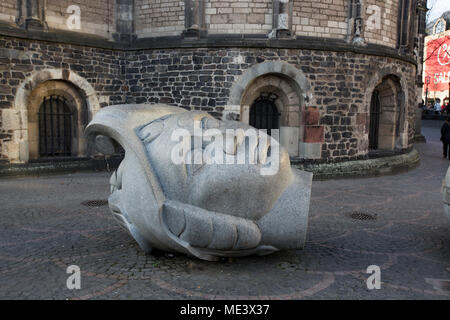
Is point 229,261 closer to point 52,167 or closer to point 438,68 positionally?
point 52,167

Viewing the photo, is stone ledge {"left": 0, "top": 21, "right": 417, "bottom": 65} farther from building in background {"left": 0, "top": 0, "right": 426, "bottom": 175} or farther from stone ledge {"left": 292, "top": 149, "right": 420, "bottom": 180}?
stone ledge {"left": 292, "top": 149, "right": 420, "bottom": 180}

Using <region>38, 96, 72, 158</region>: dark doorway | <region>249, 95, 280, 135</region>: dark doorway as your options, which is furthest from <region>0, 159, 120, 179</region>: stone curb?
<region>249, 95, 280, 135</region>: dark doorway

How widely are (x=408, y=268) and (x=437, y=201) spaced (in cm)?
439

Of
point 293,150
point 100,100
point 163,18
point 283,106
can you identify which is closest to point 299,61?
point 283,106

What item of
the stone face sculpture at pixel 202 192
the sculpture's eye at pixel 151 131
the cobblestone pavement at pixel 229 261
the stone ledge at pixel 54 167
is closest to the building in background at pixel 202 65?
the stone ledge at pixel 54 167

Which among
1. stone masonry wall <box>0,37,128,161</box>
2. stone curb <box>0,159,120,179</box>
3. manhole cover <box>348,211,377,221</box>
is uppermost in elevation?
stone masonry wall <box>0,37,128,161</box>

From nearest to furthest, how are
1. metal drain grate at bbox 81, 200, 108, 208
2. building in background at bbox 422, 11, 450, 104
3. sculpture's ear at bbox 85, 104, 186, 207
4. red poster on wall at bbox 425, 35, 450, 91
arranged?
sculpture's ear at bbox 85, 104, 186, 207 → metal drain grate at bbox 81, 200, 108, 208 → building in background at bbox 422, 11, 450, 104 → red poster on wall at bbox 425, 35, 450, 91

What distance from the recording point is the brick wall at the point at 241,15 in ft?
33.7

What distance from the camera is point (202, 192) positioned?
144 inches

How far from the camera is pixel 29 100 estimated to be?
10516mm

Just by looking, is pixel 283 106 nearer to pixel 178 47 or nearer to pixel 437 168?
pixel 178 47

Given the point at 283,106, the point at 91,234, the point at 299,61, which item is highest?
the point at 299,61

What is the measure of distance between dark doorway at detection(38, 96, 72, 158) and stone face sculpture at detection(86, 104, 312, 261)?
787cm

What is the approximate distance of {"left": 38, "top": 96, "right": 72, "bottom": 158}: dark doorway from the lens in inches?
435
